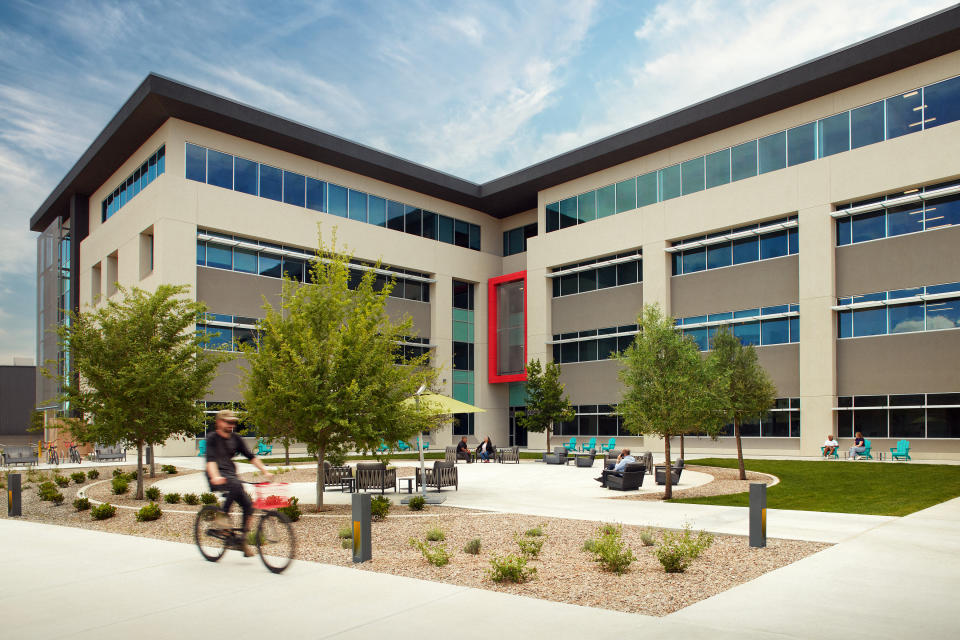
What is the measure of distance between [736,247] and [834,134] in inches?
267

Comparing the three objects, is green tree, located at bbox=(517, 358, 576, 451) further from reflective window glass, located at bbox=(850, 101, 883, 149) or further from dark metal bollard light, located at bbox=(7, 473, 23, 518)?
dark metal bollard light, located at bbox=(7, 473, 23, 518)

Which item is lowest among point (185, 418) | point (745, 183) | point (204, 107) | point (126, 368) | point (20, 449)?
point (20, 449)

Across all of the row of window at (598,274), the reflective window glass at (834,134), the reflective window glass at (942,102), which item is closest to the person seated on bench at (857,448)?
the reflective window glass at (834,134)

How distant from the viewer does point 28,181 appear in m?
56.3

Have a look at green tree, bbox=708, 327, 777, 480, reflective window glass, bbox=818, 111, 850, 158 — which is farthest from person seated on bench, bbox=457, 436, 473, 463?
reflective window glass, bbox=818, 111, 850, 158

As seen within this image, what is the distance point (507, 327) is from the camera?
1948 inches

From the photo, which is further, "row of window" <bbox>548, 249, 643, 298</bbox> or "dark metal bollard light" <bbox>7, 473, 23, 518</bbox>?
"row of window" <bbox>548, 249, 643, 298</bbox>

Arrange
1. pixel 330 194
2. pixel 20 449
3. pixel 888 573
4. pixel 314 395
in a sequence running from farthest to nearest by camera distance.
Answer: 1. pixel 330 194
2. pixel 20 449
3. pixel 314 395
4. pixel 888 573

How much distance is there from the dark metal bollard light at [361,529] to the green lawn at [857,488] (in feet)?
32.9

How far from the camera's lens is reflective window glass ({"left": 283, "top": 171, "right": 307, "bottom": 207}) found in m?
40.3

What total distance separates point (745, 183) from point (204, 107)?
2685 centimetres

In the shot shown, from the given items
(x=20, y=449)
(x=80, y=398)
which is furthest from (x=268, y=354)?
(x=20, y=449)

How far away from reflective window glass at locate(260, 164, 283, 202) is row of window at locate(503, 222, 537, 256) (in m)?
17.9

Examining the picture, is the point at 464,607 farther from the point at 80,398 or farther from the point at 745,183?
the point at 745,183
